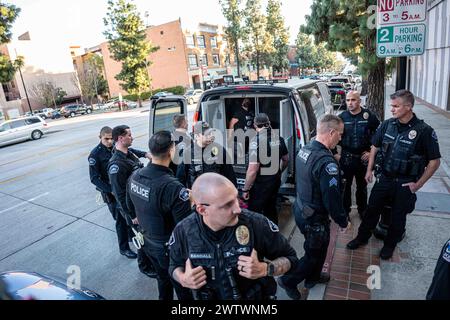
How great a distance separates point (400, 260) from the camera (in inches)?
140

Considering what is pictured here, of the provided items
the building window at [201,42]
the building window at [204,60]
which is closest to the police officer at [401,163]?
the building window at [204,60]

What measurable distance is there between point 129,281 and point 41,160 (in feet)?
33.5

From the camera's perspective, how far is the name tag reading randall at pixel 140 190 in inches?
103

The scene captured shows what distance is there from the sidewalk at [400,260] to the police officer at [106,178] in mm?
2783

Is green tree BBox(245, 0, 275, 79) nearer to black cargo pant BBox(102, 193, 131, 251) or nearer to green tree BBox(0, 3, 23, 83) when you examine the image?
green tree BBox(0, 3, 23, 83)

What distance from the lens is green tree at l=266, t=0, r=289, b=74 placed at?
39562mm

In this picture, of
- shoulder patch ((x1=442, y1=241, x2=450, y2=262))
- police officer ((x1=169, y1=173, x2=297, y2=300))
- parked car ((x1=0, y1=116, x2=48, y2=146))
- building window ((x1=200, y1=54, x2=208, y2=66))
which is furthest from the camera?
building window ((x1=200, y1=54, x2=208, y2=66))

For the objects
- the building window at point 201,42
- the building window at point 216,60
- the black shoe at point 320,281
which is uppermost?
the building window at point 201,42

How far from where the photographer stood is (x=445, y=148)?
7.73m

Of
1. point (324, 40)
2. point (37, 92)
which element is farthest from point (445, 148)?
point (37, 92)

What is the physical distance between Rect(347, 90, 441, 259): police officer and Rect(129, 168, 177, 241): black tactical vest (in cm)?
256

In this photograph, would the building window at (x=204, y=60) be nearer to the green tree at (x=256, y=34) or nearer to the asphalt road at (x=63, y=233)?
the green tree at (x=256, y=34)

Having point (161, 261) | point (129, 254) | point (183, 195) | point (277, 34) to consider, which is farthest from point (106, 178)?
point (277, 34)

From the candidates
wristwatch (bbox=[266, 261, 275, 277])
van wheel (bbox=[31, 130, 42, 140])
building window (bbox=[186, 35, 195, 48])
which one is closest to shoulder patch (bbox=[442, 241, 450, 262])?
wristwatch (bbox=[266, 261, 275, 277])
